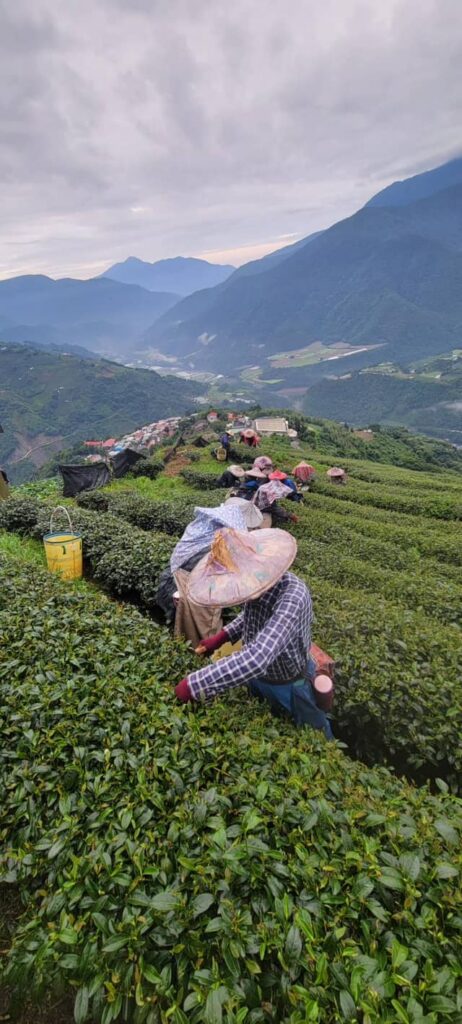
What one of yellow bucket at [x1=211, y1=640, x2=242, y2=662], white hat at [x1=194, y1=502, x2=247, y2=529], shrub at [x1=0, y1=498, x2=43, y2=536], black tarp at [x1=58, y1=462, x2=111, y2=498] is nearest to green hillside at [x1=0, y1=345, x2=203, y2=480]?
black tarp at [x1=58, y1=462, x2=111, y2=498]

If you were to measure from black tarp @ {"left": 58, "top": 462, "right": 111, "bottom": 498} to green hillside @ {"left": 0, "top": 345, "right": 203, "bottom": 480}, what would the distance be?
3574 inches

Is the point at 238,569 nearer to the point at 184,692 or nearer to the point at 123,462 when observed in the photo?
the point at 184,692

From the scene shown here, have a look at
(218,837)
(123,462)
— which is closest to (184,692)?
(218,837)

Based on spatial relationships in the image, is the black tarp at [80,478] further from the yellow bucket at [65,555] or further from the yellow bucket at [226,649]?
the yellow bucket at [226,649]

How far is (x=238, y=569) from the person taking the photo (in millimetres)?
3188

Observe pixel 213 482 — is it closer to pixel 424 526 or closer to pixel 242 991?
pixel 424 526

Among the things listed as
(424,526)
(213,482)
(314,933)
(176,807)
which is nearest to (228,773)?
(176,807)

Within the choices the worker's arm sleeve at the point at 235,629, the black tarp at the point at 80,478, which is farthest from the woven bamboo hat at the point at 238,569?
the black tarp at the point at 80,478

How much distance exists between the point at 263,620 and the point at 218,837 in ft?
5.03

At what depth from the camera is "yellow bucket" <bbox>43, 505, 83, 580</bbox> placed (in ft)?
22.2

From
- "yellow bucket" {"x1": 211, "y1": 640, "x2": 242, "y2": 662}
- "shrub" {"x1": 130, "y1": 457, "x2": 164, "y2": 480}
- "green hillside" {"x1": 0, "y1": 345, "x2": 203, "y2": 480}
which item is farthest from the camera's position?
"green hillside" {"x1": 0, "y1": 345, "x2": 203, "y2": 480}

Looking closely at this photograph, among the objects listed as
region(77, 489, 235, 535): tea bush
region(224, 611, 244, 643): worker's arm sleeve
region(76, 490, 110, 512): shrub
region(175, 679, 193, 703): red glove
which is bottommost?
region(76, 490, 110, 512): shrub

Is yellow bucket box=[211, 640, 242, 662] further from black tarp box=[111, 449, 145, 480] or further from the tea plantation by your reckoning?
black tarp box=[111, 449, 145, 480]

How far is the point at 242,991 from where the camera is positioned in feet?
5.33
